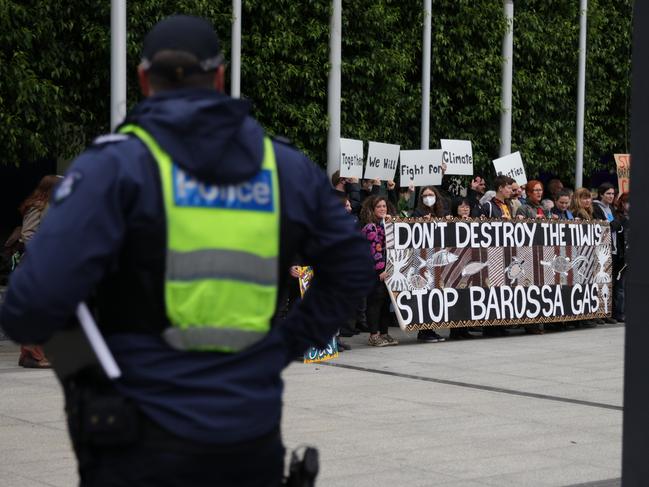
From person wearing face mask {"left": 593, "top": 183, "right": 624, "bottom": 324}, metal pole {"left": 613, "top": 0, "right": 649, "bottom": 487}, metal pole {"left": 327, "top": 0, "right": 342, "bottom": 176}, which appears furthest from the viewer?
metal pole {"left": 327, "top": 0, "right": 342, "bottom": 176}

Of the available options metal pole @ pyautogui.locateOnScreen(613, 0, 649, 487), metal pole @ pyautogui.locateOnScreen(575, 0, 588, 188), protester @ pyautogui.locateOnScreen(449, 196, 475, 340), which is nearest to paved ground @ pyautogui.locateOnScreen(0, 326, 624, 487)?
protester @ pyautogui.locateOnScreen(449, 196, 475, 340)

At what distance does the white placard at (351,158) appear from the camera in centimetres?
1752

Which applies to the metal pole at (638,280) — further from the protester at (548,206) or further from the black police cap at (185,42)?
the protester at (548,206)

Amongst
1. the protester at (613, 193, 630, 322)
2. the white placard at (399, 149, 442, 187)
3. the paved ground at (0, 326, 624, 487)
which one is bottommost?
the paved ground at (0, 326, 624, 487)

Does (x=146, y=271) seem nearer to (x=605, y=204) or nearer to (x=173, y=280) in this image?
(x=173, y=280)

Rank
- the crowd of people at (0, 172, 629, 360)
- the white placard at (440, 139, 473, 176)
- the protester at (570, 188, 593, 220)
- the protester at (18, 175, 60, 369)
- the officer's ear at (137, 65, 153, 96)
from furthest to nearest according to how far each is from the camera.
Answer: the white placard at (440, 139, 473, 176)
the protester at (570, 188, 593, 220)
the crowd of people at (0, 172, 629, 360)
the protester at (18, 175, 60, 369)
the officer's ear at (137, 65, 153, 96)

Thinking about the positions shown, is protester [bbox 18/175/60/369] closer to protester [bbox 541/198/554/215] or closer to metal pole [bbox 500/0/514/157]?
protester [bbox 541/198/554/215]

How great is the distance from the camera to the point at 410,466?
736cm

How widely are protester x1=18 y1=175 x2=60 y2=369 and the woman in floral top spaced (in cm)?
360

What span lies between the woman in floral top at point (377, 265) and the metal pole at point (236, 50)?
163 inches

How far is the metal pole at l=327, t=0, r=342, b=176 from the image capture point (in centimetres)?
1930

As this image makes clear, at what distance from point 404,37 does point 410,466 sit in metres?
15.1

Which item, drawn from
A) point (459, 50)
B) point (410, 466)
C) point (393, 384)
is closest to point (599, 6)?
point (459, 50)

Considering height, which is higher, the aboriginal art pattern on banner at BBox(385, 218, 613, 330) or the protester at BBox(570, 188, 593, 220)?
the protester at BBox(570, 188, 593, 220)
